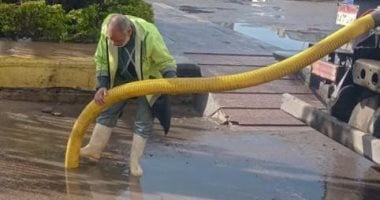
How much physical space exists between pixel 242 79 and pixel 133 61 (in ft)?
3.31

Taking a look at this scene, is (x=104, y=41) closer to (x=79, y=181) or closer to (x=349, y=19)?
(x=79, y=181)

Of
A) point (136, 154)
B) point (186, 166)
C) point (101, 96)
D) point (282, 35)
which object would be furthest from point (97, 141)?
point (282, 35)

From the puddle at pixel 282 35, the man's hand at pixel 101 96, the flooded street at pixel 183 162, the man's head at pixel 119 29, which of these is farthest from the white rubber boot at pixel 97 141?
the puddle at pixel 282 35

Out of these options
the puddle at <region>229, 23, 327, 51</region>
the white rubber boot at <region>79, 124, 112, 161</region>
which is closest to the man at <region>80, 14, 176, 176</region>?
the white rubber boot at <region>79, 124, 112, 161</region>

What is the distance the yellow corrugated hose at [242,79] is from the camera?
591cm

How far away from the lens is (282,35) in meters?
16.8

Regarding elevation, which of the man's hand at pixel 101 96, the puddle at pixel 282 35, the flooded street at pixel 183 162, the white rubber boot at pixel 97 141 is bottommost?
the puddle at pixel 282 35

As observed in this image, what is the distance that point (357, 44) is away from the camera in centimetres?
639

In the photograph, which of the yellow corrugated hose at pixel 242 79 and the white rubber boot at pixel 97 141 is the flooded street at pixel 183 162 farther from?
the yellow corrugated hose at pixel 242 79

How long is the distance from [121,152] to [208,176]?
1.01 metres

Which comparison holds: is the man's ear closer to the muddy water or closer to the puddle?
the muddy water

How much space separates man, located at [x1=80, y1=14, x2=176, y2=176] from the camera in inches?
247

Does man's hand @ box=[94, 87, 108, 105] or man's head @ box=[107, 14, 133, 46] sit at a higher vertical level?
man's head @ box=[107, 14, 133, 46]

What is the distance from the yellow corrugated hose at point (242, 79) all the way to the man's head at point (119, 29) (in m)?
0.39
